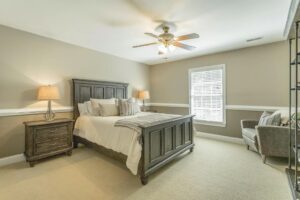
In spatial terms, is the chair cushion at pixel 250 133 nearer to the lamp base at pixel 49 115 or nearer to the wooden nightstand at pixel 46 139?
the wooden nightstand at pixel 46 139

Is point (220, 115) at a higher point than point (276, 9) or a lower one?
lower

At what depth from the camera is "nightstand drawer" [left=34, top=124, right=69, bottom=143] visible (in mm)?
2996

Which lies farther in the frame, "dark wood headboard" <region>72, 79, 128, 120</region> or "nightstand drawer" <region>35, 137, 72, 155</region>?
"dark wood headboard" <region>72, 79, 128, 120</region>

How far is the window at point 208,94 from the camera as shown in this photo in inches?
182

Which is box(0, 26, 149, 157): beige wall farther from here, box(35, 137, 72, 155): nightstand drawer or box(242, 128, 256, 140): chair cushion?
box(242, 128, 256, 140): chair cushion

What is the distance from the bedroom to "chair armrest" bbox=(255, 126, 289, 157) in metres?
0.05

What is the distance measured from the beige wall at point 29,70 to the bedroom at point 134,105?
0.06 ft

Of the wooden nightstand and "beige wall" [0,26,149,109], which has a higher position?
"beige wall" [0,26,149,109]

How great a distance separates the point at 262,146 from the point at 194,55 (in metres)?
3.09

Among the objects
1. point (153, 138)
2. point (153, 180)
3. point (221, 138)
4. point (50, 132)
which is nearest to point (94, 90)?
point (50, 132)

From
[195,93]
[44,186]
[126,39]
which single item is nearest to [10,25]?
[126,39]

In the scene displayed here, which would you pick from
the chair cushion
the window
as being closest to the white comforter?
the chair cushion

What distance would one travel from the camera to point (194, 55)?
498 cm

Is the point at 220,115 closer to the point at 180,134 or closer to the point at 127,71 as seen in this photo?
the point at 180,134
